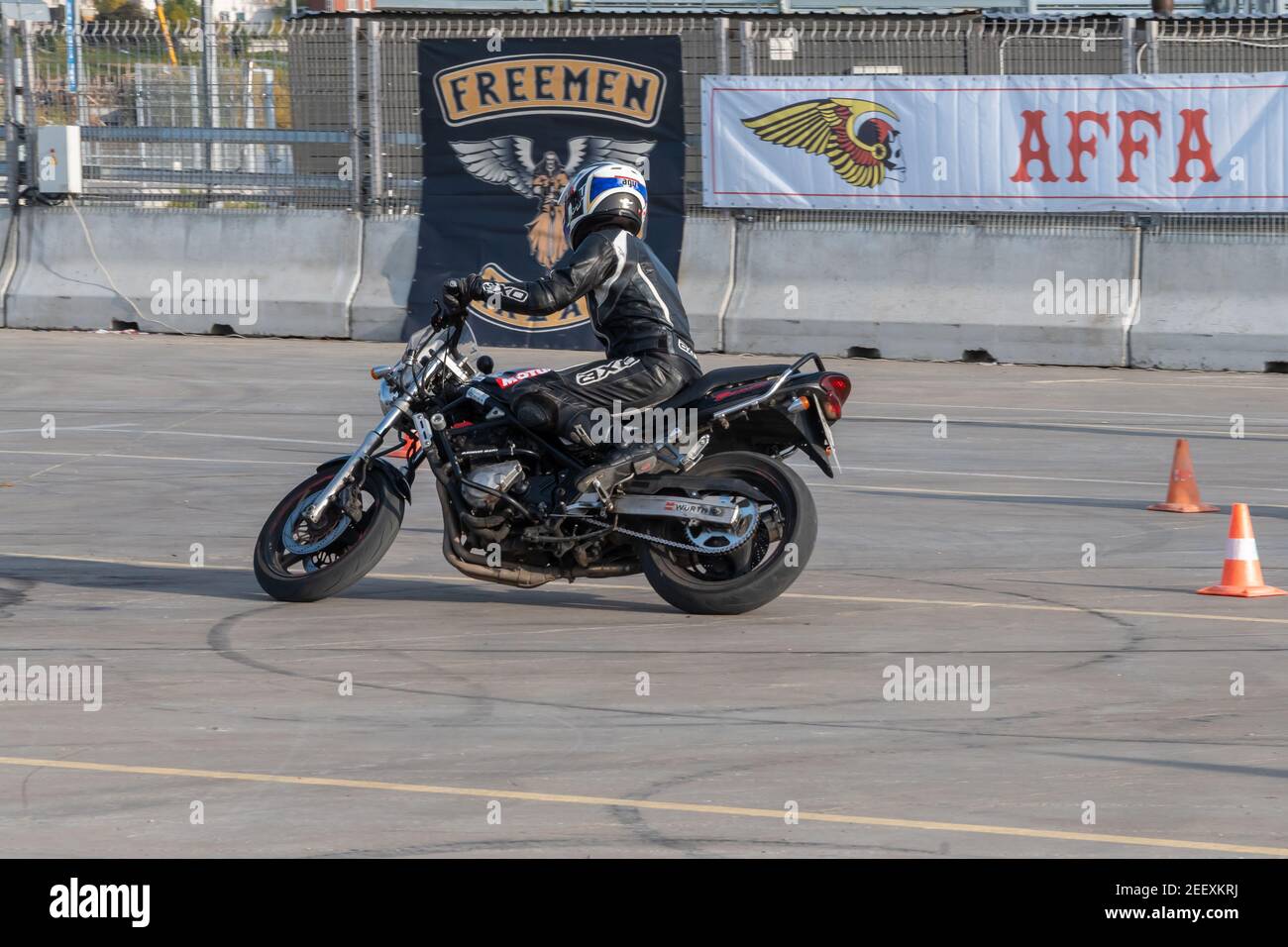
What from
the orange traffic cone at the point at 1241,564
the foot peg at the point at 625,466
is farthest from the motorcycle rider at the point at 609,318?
the orange traffic cone at the point at 1241,564

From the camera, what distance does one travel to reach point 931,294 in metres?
18.5

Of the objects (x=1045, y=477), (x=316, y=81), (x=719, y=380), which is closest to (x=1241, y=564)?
(x=719, y=380)

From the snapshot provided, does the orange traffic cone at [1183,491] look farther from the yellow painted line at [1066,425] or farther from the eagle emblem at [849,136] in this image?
the eagle emblem at [849,136]

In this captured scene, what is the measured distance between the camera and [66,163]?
2086cm

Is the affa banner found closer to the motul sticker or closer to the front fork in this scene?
the motul sticker

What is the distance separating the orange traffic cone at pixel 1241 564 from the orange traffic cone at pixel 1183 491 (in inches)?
83.2

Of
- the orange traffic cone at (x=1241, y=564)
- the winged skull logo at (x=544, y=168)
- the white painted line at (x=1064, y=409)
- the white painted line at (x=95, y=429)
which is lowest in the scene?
the orange traffic cone at (x=1241, y=564)

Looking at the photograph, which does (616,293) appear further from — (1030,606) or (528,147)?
(528,147)

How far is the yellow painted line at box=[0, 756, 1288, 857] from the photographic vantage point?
→ 17.5ft

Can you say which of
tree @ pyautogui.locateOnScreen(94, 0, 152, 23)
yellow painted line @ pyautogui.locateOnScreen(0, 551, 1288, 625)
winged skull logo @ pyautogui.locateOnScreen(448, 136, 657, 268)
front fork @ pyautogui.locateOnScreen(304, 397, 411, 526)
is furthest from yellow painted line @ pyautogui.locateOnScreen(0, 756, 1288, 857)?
tree @ pyautogui.locateOnScreen(94, 0, 152, 23)

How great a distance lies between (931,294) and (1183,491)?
765 centimetres

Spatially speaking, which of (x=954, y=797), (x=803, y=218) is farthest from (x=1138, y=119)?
(x=954, y=797)

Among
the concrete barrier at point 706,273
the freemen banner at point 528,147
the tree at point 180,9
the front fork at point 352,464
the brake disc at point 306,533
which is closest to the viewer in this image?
the front fork at point 352,464

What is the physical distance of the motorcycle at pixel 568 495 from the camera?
841 centimetres
